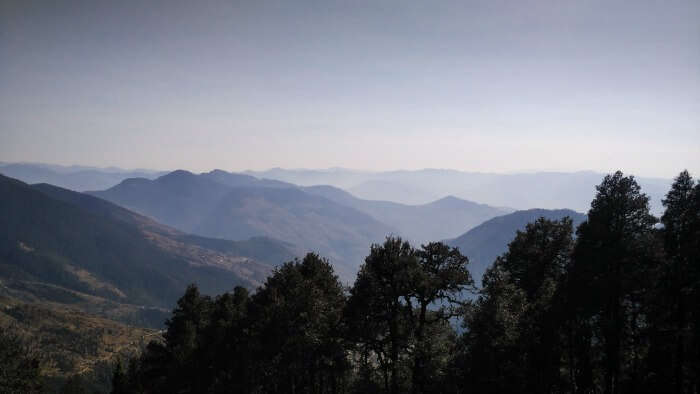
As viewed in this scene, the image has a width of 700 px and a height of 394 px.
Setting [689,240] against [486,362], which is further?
[486,362]

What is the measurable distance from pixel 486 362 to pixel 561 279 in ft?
28.5

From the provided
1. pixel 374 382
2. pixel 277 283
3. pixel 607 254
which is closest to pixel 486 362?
pixel 374 382

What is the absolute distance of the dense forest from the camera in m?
23.3

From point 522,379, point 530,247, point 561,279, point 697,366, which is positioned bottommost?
point 522,379

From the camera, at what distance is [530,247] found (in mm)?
30875

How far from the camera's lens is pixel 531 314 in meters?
28.0

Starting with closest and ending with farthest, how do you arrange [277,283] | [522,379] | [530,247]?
1. [522,379]
2. [530,247]
3. [277,283]

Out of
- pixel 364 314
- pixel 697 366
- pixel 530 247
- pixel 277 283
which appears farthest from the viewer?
pixel 277 283

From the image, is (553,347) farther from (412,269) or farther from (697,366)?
(412,269)

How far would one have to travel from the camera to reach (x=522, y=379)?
24.7 metres

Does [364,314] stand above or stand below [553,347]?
above

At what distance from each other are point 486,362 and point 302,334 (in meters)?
12.7

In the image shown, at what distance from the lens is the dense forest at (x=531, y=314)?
23297 millimetres

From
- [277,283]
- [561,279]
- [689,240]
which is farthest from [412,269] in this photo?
[689,240]
